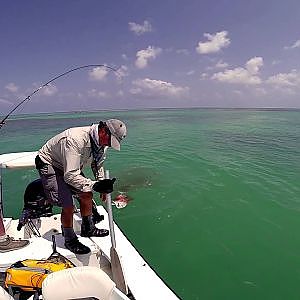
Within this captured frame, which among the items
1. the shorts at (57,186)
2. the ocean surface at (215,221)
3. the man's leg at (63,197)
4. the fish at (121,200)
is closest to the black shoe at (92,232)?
the man's leg at (63,197)

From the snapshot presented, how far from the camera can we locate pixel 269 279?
14.5ft

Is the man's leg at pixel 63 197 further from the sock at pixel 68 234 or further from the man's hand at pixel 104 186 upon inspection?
the man's hand at pixel 104 186

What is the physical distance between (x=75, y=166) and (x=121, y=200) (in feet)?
14.6

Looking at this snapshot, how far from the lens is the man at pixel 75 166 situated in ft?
10.4

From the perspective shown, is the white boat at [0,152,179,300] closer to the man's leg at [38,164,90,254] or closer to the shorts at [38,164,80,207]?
the man's leg at [38,164,90,254]

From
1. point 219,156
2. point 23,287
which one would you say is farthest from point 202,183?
point 23,287

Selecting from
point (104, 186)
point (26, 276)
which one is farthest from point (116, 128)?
point (26, 276)

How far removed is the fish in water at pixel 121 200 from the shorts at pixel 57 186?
3740mm

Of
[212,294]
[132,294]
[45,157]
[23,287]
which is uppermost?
[45,157]

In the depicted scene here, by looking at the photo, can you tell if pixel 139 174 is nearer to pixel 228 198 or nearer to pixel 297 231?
pixel 228 198

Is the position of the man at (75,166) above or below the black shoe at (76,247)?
above

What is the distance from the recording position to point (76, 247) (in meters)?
3.41

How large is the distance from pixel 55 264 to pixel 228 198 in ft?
18.9

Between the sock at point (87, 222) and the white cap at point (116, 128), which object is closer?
the white cap at point (116, 128)
